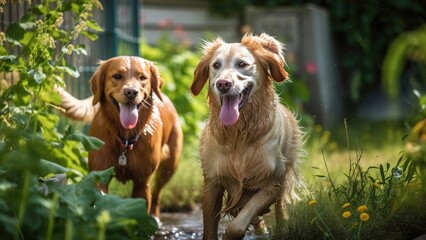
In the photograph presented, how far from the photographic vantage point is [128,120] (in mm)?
4984

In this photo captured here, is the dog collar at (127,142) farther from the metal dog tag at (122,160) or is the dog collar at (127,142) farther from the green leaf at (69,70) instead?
the green leaf at (69,70)

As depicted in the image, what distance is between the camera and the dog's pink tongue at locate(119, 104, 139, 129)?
4984mm

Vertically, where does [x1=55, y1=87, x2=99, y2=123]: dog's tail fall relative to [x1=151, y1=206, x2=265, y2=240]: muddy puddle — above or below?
above

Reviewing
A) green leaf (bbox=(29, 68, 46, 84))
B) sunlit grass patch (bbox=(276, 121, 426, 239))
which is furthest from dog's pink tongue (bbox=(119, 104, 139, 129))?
sunlit grass patch (bbox=(276, 121, 426, 239))

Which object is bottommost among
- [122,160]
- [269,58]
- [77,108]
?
[122,160]

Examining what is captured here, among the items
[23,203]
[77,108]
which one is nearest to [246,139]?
[77,108]

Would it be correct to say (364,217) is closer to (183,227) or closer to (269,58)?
(269,58)

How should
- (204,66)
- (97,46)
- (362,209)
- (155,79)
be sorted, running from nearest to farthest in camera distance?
1. (362,209)
2. (204,66)
3. (155,79)
4. (97,46)

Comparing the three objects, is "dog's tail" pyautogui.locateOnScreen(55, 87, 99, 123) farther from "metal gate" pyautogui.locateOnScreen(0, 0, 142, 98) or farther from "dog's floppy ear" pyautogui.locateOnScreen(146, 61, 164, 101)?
"metal gate" pyautogui.locateOnScreen(0, 0, 142, 98)

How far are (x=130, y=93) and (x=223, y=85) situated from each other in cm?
81

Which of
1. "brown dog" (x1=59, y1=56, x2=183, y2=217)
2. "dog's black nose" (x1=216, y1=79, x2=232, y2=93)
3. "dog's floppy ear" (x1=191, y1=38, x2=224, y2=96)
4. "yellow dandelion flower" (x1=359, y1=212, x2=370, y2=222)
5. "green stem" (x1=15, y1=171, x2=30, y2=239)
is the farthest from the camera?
"brown dog" (x1=59, y1=56, x2=183, y2=217)

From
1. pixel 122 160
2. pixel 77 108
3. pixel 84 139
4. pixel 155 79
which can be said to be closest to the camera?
pixel 84 139

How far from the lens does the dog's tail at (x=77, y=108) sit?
18.4 feet

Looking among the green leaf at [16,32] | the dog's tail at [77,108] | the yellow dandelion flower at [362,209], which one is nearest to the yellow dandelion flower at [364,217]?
the yellow dandelion flower at [362,209]
